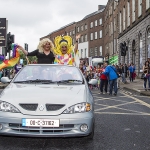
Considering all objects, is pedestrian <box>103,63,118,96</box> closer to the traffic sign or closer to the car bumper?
the car bumper

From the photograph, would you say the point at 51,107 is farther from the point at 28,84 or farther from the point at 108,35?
the point at 108,35

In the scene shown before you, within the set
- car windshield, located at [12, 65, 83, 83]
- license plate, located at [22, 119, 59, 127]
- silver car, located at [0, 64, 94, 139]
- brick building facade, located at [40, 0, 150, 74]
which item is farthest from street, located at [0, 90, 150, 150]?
brick building facade, located at [40, 0, 150, 74]

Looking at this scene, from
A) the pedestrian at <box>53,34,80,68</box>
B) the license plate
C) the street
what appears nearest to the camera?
the license plate

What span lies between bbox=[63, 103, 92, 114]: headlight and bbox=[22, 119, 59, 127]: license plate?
0.73ft

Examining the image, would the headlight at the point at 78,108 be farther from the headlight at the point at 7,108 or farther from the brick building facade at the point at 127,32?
the brick building facade at the point at 127,32

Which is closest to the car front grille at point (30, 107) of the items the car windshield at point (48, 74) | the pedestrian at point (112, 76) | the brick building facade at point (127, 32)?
the car windshield at point (48, 74)

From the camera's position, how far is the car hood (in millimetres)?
4309

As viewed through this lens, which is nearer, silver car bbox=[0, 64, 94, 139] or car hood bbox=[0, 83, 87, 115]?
silver car bbox=[0, 64, 94, 139]

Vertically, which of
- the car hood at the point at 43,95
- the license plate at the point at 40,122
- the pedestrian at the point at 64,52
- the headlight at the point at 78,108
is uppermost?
the pedestrian at the point at 64,52

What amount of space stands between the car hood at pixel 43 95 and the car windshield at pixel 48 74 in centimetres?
45

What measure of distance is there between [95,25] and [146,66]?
170ft

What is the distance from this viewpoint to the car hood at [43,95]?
431 centimetres

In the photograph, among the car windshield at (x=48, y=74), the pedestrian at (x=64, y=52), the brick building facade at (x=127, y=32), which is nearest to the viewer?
the car windshield at (x=48, y=74)

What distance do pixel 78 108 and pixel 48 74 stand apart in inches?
56.8
